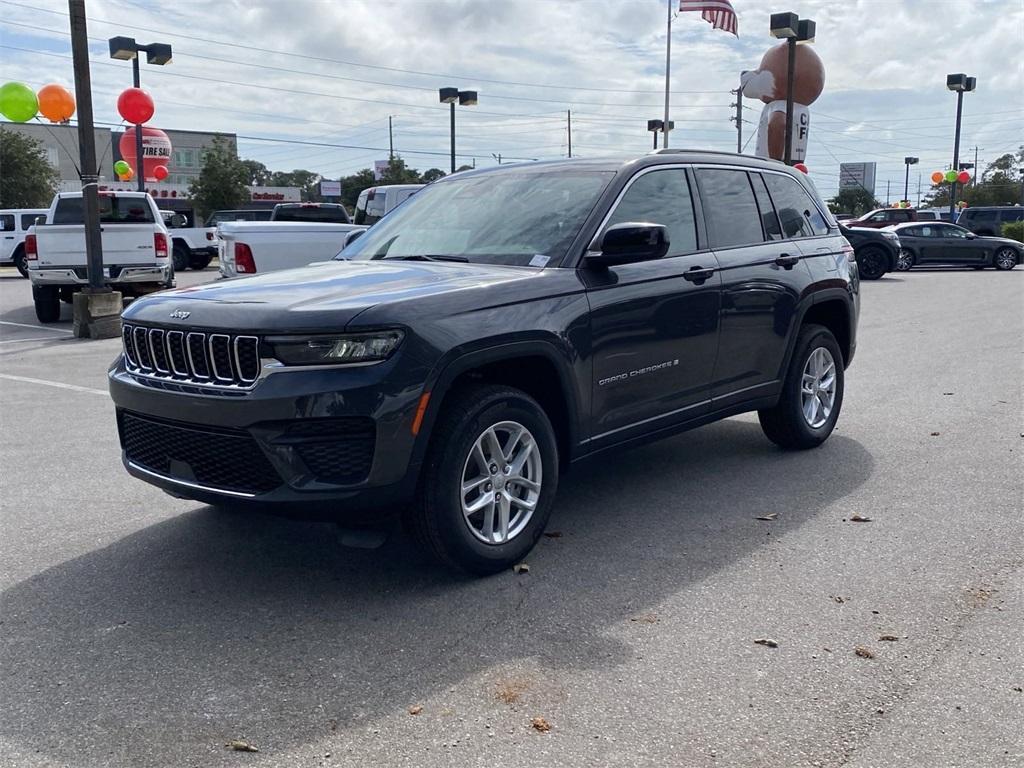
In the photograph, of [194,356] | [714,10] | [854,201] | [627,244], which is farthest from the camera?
[854,201]

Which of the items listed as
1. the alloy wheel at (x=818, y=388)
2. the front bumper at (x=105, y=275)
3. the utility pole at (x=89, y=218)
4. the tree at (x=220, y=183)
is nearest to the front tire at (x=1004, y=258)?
the front bumper at (x=105, y=275)

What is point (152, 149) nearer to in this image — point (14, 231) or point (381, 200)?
point (14, 231)

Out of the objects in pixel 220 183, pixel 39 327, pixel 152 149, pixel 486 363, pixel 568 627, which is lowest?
pixel 39 327

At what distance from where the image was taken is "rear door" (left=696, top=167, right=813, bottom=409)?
18.7 ft

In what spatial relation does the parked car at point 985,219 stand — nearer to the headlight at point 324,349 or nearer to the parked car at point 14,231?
the parked car at point 14,231

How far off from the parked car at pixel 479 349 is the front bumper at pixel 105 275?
10272 mm

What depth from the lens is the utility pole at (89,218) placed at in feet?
43.3

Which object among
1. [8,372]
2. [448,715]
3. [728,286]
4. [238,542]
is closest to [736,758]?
[448,715]

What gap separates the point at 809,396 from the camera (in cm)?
669

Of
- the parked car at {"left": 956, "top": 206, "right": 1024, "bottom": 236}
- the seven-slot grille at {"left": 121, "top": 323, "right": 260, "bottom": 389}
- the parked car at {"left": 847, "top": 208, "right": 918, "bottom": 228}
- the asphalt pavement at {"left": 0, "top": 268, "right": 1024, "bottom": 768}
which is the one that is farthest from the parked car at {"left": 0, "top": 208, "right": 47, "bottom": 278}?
the parked car at {"left": 956, "top": 206, "right": 1024, "bottom": 236}

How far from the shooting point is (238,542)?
4.88 metres

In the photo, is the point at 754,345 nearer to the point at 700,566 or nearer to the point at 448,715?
the point at 700,566

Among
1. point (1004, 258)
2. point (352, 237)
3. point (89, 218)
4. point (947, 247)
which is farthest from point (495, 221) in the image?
point (1004, 258)

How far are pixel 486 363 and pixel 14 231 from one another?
1082 inches
